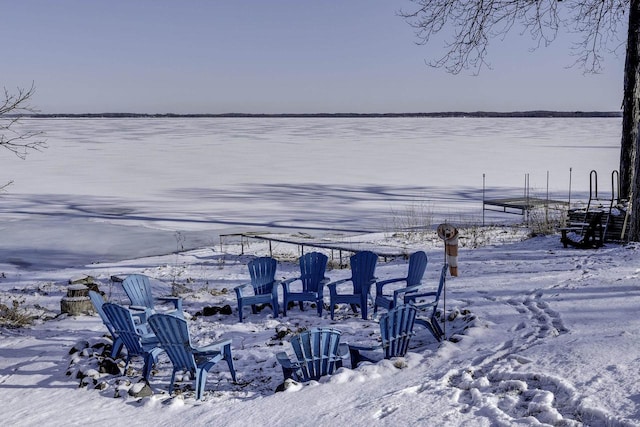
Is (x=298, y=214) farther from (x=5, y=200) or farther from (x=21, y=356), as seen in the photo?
(x=21, y=356)

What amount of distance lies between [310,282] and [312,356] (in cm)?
293

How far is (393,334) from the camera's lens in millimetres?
5824

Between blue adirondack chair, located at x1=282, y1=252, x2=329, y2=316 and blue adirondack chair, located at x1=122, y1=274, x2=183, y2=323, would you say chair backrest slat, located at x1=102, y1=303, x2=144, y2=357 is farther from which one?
blue adirondack chair, located at x1=282, y1=252, x2=329, y2=316

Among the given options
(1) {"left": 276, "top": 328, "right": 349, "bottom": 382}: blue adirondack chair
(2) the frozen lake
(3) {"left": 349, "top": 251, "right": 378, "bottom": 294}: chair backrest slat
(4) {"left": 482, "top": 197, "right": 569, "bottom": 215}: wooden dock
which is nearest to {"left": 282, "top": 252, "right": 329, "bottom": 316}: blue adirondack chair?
(3) {"left": 349, "top": 251, "right": 378, "bottom": 294}: chair backrest slat

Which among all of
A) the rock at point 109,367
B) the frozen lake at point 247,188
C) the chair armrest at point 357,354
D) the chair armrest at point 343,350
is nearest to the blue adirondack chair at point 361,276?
the chair armrest at point 343,350

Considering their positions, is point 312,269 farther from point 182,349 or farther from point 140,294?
point 182,349

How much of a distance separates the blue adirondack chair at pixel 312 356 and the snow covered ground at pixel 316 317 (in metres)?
0.23

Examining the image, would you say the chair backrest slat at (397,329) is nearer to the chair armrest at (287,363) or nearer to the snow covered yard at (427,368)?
the snow covered yard at (427,368)

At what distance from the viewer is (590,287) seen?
7.58 meters

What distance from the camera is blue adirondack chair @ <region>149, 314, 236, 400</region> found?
5.39m

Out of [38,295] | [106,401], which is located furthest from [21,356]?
[38,295]

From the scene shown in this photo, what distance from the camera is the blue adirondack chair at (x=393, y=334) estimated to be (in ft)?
18.7

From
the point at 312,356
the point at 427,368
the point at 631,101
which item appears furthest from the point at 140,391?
the point at 631,101

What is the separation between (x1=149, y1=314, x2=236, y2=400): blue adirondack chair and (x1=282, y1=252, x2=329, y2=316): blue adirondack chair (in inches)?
90.0
